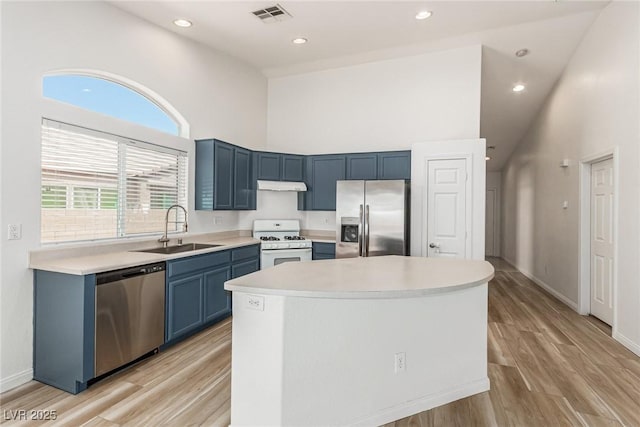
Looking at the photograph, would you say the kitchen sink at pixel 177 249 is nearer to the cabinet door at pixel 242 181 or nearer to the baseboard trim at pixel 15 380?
the cabinet door at pixel 242 181

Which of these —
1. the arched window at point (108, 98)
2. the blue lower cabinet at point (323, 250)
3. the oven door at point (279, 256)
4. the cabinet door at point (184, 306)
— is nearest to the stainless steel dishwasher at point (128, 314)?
the cabinet door at point (184, 306)

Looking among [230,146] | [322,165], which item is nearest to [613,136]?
[322,165]

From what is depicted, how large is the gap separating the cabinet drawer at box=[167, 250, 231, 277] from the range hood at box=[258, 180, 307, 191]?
130 cm

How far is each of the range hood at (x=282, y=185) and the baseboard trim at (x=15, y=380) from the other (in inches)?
123

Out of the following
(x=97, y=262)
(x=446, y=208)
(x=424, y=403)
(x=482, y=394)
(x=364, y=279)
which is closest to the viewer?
(x=364, y=279)

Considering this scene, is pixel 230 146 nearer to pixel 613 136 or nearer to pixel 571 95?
pixel 613 136

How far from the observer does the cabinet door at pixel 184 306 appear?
10.4 ft

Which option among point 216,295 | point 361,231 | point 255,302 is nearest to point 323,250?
point 361,231

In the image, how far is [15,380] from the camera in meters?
2.53

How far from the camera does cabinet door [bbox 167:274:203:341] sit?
317cm

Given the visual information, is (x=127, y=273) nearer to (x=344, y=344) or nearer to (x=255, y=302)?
(x=255, y=302)

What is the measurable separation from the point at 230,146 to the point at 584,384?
4.28 metres

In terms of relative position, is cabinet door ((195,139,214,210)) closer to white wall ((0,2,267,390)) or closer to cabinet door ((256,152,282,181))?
white wall ((0,2,267,390))

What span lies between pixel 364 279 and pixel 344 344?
397 millimetres
